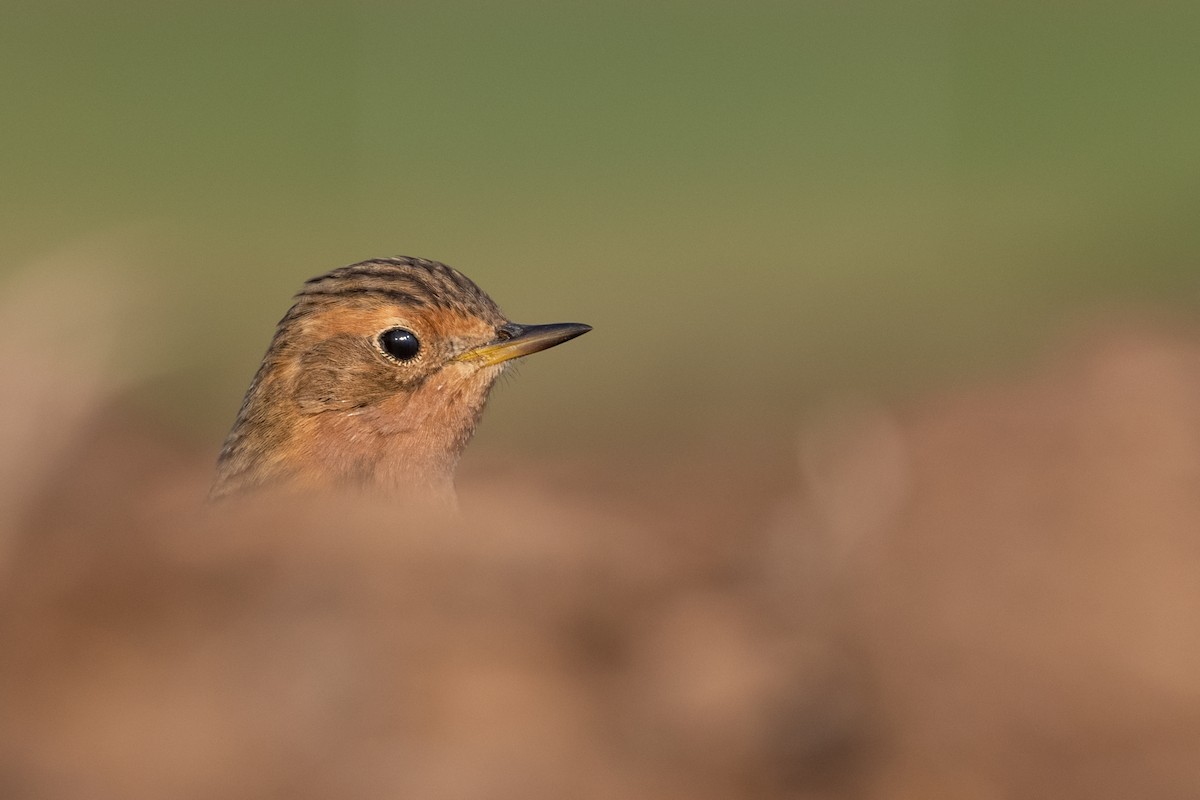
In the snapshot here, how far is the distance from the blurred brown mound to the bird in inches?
127

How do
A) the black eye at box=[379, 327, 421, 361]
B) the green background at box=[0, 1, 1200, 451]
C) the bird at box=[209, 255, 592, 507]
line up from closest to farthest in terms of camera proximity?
the bird at box=[209, 255, 592, 507]
the black eye at box=[379, 327, 421, 361]
the green background at box=[0, 1, 1200, 451]

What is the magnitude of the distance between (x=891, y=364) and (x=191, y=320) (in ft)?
21.7

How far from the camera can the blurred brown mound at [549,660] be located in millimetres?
1904

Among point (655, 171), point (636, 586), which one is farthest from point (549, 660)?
point (655, 171)

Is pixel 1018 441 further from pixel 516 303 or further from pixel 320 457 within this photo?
pixel 516 303

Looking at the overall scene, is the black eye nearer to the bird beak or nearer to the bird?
the bird

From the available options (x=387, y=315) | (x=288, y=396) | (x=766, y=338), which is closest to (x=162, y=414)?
(x=288, y=396)

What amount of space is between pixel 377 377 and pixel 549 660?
430 centimetres

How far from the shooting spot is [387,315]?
20.8 ft

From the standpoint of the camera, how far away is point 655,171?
26484 mm

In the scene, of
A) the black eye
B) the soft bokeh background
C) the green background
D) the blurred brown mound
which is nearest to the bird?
the black eye

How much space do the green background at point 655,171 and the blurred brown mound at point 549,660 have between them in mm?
6743

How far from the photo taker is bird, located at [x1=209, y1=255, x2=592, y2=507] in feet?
19.8

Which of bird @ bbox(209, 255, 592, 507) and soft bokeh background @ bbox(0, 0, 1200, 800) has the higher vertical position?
bird @ bbox(209, 255, 592, 507)
